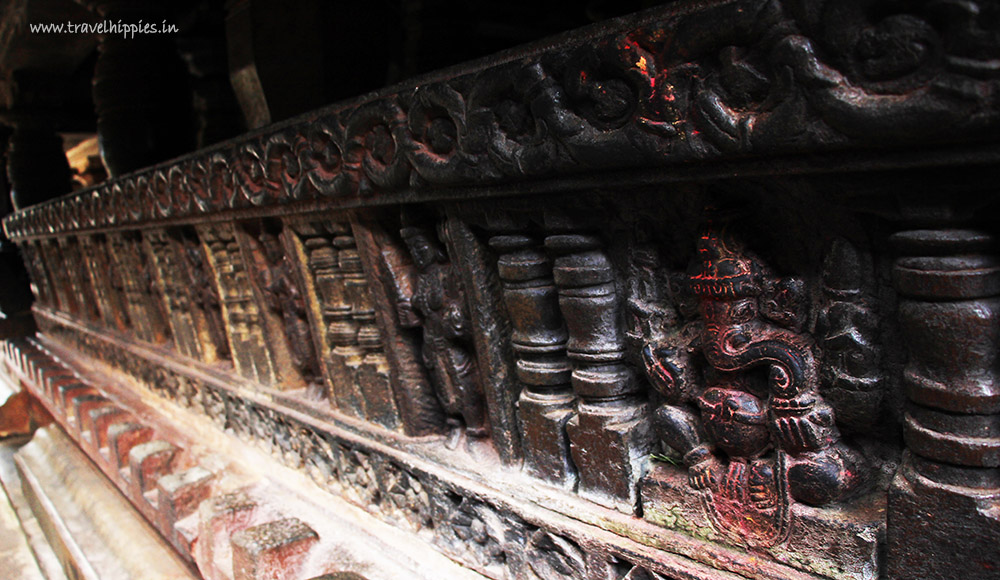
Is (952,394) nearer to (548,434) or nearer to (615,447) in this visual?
(615,447)

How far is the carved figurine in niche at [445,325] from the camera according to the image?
1.79 metres

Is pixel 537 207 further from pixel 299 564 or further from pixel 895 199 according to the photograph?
pixel 299 564

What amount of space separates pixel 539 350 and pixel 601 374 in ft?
0.56

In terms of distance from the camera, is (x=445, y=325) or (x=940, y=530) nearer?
(x=940, y=530)

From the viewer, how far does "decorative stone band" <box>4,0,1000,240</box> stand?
Result: 817mm

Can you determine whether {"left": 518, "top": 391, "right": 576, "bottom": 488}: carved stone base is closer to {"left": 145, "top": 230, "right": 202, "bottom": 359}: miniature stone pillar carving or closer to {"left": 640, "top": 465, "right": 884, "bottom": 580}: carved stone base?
{"left": 640, "top": 465, "right": 884, "bottom": 580}: carved stone base

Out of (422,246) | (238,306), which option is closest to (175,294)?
(238,306)

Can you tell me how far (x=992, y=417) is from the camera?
94cm

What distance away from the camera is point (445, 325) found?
1803 millimetres

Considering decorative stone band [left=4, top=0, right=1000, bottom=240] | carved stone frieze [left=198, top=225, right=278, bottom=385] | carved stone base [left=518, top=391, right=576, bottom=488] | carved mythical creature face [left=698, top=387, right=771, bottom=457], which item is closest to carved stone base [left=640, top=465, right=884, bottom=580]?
carved mythical creature face [left=698, top=387, right=771, bottom=457]

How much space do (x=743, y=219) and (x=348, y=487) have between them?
5.61 feet

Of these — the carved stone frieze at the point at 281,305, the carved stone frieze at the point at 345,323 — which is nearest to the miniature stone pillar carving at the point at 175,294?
the carved stone frieze at the point at 281,305

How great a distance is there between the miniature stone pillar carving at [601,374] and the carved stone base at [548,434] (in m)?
0.08

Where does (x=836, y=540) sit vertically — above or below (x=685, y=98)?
below
